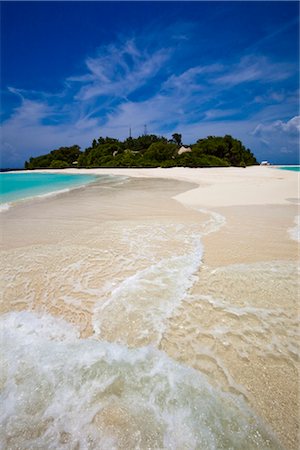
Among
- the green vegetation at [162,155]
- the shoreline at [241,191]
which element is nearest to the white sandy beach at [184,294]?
the shoreline at [241,191]

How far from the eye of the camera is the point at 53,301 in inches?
95.3

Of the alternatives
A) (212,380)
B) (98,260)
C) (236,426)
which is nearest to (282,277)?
(212,380)

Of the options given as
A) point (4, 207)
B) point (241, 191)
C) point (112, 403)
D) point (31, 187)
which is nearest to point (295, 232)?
point (112, 403)

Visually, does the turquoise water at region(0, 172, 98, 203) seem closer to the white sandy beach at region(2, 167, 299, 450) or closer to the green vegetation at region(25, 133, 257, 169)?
the white sandy beach at region(2, 167, 299, 450)

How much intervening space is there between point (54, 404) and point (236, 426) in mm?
1092

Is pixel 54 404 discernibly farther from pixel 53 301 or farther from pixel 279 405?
pixel 279 405

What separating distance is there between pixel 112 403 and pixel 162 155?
39.4 metres

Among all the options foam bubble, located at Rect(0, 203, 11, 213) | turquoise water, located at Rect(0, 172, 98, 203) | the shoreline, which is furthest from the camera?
turquoise water, located at Rect(0, 172, 98, 203)

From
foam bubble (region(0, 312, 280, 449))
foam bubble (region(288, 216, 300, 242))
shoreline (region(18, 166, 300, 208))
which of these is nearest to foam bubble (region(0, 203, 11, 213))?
shoreline (region(18, 166, 300, 208))

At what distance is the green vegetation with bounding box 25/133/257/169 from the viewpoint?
36281mm

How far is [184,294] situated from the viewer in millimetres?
2434

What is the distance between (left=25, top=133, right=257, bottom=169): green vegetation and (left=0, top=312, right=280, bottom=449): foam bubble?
114ft

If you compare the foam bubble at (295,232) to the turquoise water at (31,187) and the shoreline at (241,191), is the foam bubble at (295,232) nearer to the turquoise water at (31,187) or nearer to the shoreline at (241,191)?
the shoreline at (241,191)

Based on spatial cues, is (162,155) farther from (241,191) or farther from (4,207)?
(4,207)
